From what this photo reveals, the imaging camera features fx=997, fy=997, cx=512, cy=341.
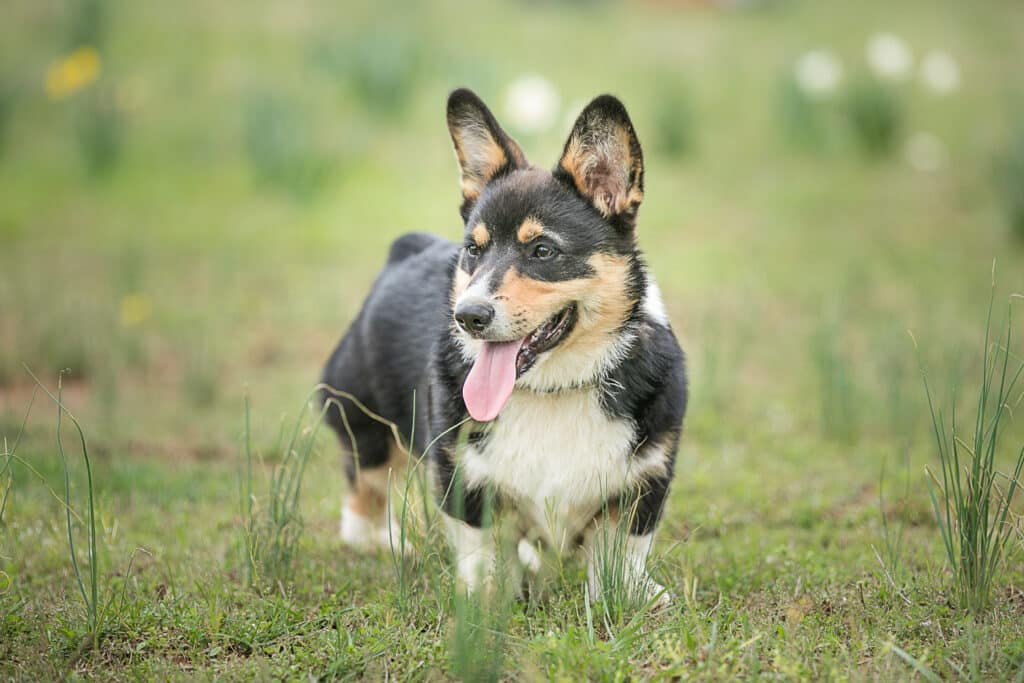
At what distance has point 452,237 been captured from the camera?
8.36m

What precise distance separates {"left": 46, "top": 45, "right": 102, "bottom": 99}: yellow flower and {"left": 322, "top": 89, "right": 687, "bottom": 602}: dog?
7.71m

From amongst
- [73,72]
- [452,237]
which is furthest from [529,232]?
[73,72]

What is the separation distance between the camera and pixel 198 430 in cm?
589

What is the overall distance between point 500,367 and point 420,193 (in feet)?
23.4

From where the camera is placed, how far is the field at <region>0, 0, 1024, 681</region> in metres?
3.06

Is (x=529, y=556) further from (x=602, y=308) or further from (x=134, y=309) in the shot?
(x=134, y=309)

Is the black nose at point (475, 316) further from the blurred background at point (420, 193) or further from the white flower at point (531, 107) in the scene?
the white flower at point (531, 107)

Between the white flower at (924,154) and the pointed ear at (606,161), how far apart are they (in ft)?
24.9

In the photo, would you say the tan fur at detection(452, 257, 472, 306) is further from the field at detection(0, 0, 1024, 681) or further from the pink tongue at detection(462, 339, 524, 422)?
the field at detection(0, 0, 1024, 681)

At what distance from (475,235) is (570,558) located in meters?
1.26

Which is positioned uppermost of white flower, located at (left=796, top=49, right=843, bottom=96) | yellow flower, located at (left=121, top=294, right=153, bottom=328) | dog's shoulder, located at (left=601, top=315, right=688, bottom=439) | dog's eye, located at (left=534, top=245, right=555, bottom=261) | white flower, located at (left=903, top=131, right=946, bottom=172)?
white flower, located at (left=796, top=49, right=843, bottom=96)

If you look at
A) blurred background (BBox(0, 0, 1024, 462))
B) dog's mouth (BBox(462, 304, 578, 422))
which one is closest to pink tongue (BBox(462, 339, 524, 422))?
dog's mouth (BBox(462, 304, 578, 422))

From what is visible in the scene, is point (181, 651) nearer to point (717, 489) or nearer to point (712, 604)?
point (712, 604)

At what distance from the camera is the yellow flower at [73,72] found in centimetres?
985
